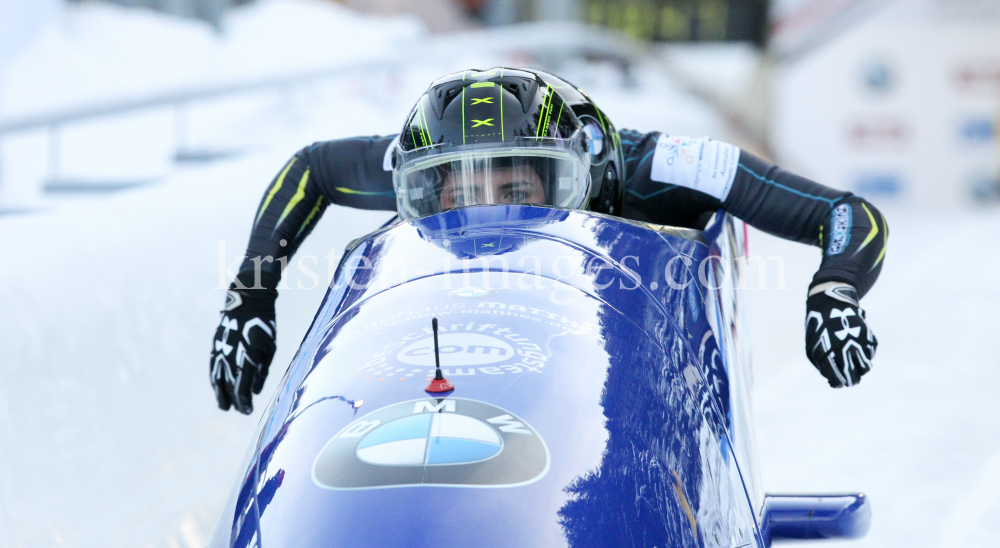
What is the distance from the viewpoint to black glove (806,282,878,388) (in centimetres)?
176

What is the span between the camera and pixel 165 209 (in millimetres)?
2854

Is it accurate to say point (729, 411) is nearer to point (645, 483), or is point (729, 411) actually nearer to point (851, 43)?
point (645, 483)

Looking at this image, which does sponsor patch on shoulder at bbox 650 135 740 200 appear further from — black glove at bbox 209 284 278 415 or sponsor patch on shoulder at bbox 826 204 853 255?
black glove at bbox 209 284 278 415

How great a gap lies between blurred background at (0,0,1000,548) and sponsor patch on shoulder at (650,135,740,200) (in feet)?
1.08

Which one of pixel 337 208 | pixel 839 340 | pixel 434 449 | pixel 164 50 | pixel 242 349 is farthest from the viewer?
pixel 164 50

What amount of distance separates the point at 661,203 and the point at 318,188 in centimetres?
84

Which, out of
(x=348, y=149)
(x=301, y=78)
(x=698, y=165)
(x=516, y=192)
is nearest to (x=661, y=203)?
(x=698, y=165)

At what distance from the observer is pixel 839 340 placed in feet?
5.80

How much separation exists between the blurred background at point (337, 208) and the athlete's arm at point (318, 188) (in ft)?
1.29

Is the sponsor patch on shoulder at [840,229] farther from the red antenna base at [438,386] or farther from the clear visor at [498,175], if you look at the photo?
the red antenna base at [438,386]

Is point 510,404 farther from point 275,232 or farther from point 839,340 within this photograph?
point 275,232

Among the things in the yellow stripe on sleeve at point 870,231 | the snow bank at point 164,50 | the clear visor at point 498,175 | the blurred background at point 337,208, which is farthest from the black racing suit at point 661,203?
the snow bank at point 164,50

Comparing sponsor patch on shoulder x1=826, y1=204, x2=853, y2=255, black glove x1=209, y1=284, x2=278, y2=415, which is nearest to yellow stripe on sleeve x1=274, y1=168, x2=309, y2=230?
black glove x1=209, y1=284, x2=278, y2=415

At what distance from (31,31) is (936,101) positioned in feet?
27.3
